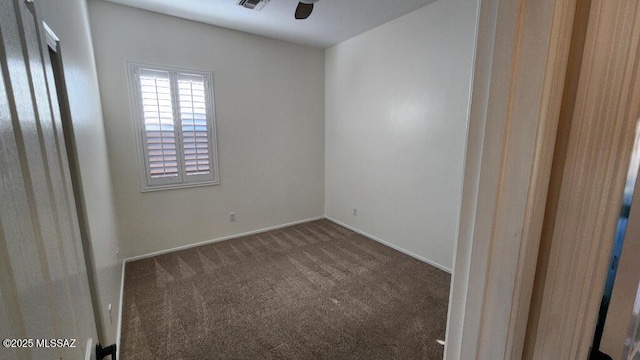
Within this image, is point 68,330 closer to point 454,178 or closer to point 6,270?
point 6,270

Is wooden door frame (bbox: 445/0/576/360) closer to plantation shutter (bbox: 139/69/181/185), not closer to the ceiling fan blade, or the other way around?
the ceiling fan blade

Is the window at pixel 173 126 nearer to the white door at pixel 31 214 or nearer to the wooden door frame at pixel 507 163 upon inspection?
the white door at pixel 31 214

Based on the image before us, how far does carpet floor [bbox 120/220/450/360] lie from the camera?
1.91 m

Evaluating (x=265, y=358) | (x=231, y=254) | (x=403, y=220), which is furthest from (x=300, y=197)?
(x=265, y=358)

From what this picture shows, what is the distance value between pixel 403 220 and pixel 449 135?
121 centimetres

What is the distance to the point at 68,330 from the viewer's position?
53 cm

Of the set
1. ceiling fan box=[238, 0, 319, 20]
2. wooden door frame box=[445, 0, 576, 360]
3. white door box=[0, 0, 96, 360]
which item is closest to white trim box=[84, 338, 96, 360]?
white door box=[0, 0, 96, 360]

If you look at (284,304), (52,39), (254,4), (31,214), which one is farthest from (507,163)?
(254,4)

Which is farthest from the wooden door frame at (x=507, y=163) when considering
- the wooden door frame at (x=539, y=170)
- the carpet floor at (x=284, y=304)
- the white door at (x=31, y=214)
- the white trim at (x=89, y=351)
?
the carpet floor at (x=284, y=304)

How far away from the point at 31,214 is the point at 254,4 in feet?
9.78

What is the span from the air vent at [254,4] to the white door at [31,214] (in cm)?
250

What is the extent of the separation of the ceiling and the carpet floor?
9.52 feet

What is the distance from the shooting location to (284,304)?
7.82 feet

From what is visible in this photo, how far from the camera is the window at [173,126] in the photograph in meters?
3.03
